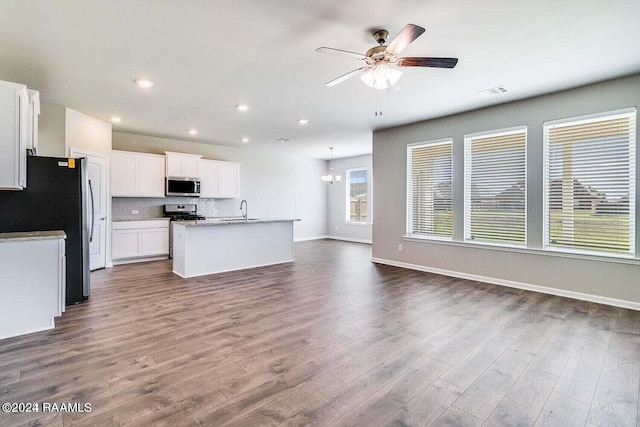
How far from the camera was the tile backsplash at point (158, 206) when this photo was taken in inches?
259

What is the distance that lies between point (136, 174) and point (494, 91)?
666 cm

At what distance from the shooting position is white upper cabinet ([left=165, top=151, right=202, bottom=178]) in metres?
6.82

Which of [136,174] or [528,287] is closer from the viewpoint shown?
[528,287]

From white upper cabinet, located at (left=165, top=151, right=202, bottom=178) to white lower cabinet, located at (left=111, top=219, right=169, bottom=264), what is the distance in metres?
1.10

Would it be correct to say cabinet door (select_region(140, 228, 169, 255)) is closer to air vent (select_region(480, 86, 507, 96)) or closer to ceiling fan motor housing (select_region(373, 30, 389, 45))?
ceiling fan motor housing (select_region(373, 30, 389, 45))

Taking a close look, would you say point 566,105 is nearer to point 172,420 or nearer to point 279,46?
point 279,46

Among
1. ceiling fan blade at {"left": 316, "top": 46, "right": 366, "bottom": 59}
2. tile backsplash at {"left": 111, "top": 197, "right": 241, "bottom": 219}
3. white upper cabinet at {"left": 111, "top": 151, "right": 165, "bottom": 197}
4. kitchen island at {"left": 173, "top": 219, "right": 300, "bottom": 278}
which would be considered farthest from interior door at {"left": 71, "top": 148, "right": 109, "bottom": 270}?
ceiling fan blade at {"left": 316, "top": 46, "right": 366, "bottom": 59}

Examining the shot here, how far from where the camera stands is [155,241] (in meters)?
6.61

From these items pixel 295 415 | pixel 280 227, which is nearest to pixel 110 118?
pixel 280 227

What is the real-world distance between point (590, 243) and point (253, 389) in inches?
178

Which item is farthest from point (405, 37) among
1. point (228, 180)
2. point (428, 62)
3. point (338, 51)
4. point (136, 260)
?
point (136, 260)

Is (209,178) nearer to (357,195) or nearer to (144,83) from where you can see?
(144,83)

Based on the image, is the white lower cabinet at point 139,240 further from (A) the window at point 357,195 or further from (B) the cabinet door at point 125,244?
(A) the window at point 357,195

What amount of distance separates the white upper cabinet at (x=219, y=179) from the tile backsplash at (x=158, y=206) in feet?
1.05
